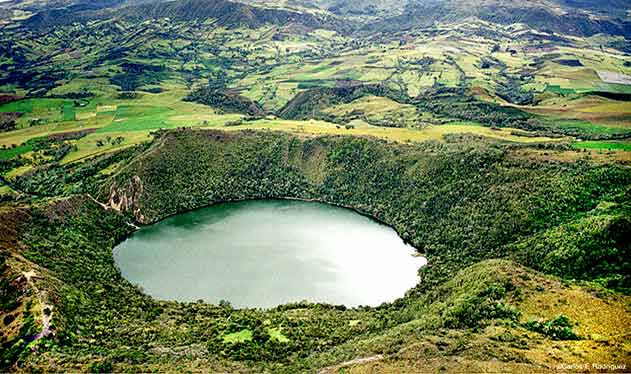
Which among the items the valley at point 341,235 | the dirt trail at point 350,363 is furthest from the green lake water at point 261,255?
the dirt trail at point 350,363

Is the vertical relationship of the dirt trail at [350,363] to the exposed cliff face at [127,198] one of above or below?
above

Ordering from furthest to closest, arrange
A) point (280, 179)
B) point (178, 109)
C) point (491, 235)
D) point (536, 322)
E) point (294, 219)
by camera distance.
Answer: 1. point (178, 109)
2. point (280, 179)
3. point (294, 219)
4. point (491, 235)
5. point (536, 322)

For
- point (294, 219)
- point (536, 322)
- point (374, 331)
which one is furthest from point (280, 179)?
point (536, 322)

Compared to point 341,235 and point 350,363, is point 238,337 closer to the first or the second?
point 350,363

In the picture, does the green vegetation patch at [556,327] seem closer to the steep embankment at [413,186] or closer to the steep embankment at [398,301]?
the steep embankment at [398,301]

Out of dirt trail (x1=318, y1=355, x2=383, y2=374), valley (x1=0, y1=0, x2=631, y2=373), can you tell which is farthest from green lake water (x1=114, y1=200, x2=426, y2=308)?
dirt trail (x1=318, y1=355, x2=383, y2=374)

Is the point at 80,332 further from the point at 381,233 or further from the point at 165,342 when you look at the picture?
the point at 381,233
